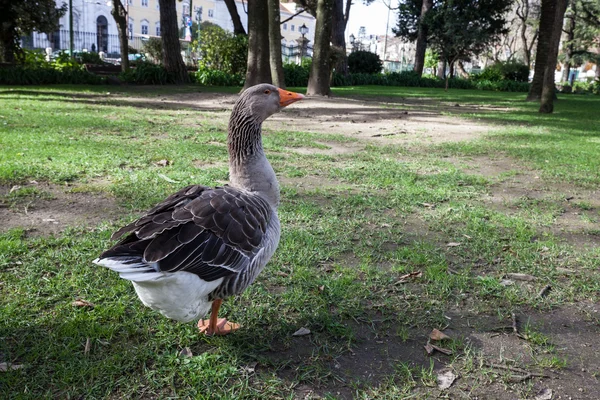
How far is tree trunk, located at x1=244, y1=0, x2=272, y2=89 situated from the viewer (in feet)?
51.5

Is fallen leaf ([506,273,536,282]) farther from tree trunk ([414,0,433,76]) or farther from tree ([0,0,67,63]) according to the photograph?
tree trunk ([414,0,433,76])

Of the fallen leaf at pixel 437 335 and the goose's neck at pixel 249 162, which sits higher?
the goose's neck at pixel 249 162

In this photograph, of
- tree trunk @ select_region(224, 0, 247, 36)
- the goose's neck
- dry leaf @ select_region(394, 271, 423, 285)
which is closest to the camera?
the goose's neck

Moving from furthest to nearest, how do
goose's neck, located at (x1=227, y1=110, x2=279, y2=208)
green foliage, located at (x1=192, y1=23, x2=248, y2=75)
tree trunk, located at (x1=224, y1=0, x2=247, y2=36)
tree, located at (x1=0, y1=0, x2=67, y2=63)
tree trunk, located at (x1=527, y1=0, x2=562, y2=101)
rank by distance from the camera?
tree trunk, located at (x1=224, y1=0, x2=247, y2=36)
green foliage, located at (x1=192, y1=23, x2=248, y2=75)
tree trunk, located at (x1=527, y1=0, x2=562, y2=101)
tree, located at (x1=0, y1=0, x2=67, y2=63)
goose's neck, located at (x1=227, y1=110, x2=279, y2=208)

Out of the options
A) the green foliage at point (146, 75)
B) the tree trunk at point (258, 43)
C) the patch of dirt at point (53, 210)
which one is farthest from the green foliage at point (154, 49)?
the patch of dirt at point (53, 210)

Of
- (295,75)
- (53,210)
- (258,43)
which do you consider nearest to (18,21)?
(258,43)

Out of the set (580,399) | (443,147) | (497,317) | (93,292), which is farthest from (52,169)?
(443,147)

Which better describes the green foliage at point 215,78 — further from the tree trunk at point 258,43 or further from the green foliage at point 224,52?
the tree trunk at point 258,43

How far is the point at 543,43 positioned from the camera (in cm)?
1992

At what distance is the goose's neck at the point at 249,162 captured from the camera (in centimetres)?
310

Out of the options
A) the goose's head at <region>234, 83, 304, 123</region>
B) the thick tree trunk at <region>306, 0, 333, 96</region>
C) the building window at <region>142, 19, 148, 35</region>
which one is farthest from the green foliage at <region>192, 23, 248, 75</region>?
the building window at <region>142, 19, 148, 35</region>

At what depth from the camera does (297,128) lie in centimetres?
1071

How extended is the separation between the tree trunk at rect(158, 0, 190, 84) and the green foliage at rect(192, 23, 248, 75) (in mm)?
1521

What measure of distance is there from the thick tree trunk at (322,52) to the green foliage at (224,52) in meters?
7.21
